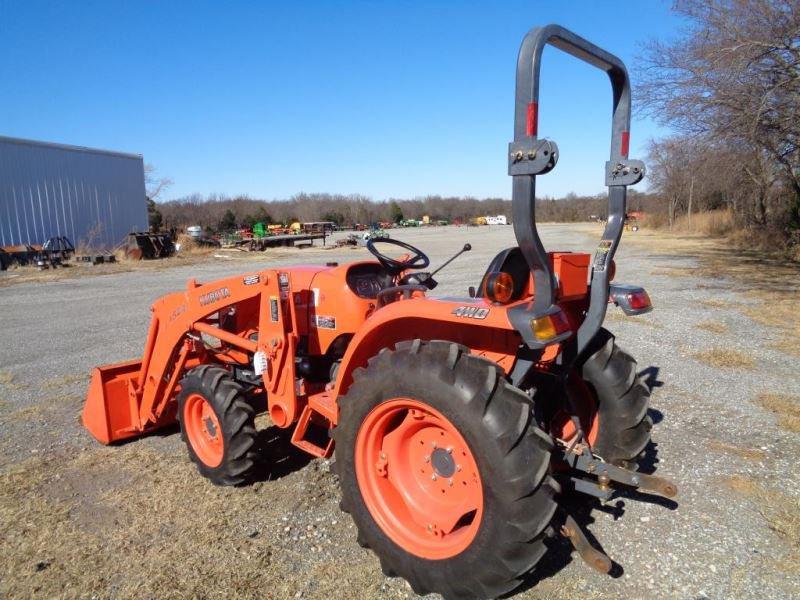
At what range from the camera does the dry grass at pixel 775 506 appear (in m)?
2.90

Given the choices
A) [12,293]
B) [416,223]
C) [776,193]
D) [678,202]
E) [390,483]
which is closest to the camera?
[390,483]

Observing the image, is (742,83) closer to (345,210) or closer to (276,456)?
(276,456)

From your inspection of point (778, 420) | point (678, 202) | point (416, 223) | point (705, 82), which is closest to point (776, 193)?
point (705, 82)

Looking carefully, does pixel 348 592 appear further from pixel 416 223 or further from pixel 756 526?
pixel 416 223

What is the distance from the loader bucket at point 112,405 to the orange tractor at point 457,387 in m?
0.05

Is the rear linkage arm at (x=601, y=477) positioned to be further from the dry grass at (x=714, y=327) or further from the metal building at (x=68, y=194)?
the metal building at (x=68, y=194)

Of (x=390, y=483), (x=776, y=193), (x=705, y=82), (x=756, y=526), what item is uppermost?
(x=705, y=82)

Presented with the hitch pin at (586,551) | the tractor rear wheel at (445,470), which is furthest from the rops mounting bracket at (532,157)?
the hitch pin at (586,551)

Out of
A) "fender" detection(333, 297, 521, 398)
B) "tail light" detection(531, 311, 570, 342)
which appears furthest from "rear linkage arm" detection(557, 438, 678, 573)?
"tail light" detection(531, 311, 570, 342)

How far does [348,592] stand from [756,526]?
2.20m

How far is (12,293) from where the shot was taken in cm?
1340

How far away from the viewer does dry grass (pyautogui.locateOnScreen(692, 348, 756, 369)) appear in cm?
609

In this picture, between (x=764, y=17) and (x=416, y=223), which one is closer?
(x=764, y=17)

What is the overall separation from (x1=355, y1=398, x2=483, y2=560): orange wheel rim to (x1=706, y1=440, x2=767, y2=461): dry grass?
2378 mm
